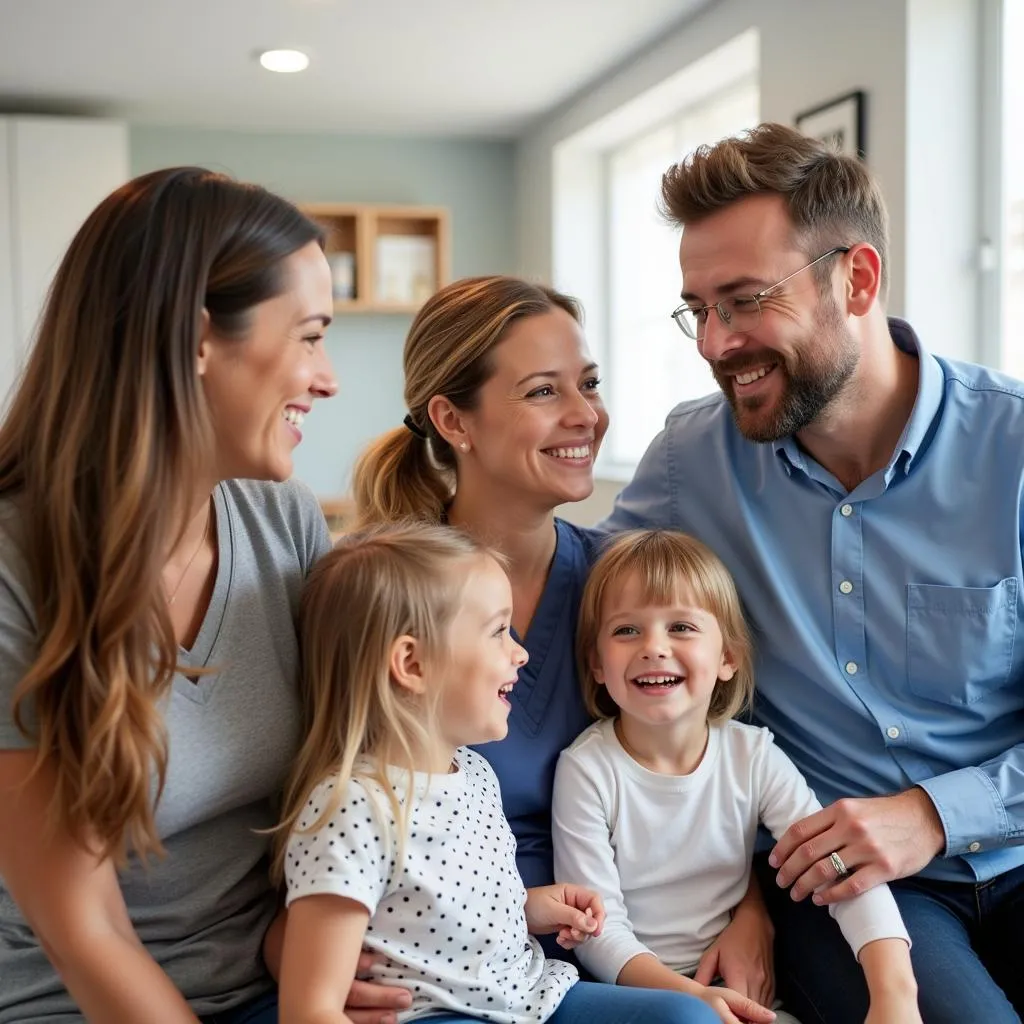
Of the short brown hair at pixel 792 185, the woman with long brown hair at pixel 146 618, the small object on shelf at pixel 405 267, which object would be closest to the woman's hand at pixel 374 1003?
the woman with long brown hair at pixel 146 618

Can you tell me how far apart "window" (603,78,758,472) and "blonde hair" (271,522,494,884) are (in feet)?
13.3

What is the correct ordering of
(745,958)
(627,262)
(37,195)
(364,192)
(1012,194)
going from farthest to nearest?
(364,192) → (627,262) → (37,195) → (1012,194) → (745,958)

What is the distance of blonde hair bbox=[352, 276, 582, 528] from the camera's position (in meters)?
1.95

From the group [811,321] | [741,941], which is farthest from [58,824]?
[811,321]

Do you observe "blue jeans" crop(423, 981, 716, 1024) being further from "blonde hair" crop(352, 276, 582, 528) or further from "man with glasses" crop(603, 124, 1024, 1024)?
"blonde hair" crop(352, 276, 582, 528)

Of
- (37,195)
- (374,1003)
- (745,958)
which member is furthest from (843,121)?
(37,195)

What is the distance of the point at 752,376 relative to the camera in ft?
6.34

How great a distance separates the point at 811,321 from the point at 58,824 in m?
1.30

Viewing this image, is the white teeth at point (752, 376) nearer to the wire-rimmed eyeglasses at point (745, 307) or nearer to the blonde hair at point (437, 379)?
the wire-rimmed eyeglasses at point (745, 307)

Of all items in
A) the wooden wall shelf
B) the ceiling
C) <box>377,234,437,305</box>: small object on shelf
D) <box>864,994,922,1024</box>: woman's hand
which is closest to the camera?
<box>864,994,922,1024</box>: woman's hand

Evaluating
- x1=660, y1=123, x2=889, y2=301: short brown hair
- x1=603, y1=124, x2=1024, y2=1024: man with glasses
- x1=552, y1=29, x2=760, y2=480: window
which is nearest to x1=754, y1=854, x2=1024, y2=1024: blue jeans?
x1=603, y1=124, x2=1024, y2=1024: man with glasses

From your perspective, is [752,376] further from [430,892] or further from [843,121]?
[843,121]

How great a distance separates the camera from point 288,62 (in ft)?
16.9

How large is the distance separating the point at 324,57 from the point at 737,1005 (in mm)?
4514
